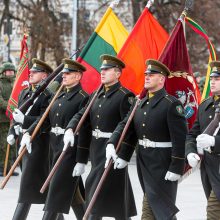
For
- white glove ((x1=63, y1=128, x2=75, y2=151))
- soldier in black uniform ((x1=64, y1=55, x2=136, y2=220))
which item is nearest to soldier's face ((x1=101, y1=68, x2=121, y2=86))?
soldier in black uniform ((x1=64, y1=55, x2=136, y2=220))

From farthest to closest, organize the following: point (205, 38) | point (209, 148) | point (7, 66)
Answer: point (7, 66) < point (205, 38) < point (209, 148)

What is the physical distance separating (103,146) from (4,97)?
20.9 feet

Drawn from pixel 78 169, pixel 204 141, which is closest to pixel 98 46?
pixel 78 169

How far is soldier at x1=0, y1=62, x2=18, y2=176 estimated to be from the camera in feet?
46.0

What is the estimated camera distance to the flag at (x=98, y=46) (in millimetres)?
9500

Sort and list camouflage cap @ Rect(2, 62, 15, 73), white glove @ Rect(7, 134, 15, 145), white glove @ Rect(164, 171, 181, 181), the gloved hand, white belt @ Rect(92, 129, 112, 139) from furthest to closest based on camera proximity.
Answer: camouflage cap @ Rect(2, 62, 15, 73), white glove @ Rect(7, 134, 15, 145), white belt @ Rect(92, 129, 112, 139), white glove @ Rect(164, 171, 181, 181), the gloved hand

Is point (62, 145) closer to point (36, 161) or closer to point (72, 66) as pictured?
point (36, 161)

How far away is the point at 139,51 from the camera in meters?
9.16

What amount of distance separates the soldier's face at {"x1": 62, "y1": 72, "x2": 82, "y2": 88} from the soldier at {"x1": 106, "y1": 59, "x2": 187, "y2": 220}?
47.3 inches

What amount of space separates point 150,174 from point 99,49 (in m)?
2.55

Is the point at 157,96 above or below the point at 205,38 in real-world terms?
below

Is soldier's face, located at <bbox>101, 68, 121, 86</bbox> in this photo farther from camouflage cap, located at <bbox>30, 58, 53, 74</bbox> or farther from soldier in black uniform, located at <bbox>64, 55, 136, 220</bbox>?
camouflage cap, located at <bbox>30, 58, 53, 74</bbox>

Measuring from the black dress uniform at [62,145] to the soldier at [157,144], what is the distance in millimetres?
968

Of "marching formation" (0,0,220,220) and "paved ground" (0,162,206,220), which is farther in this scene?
"paved ground" (0,162,206,220)
